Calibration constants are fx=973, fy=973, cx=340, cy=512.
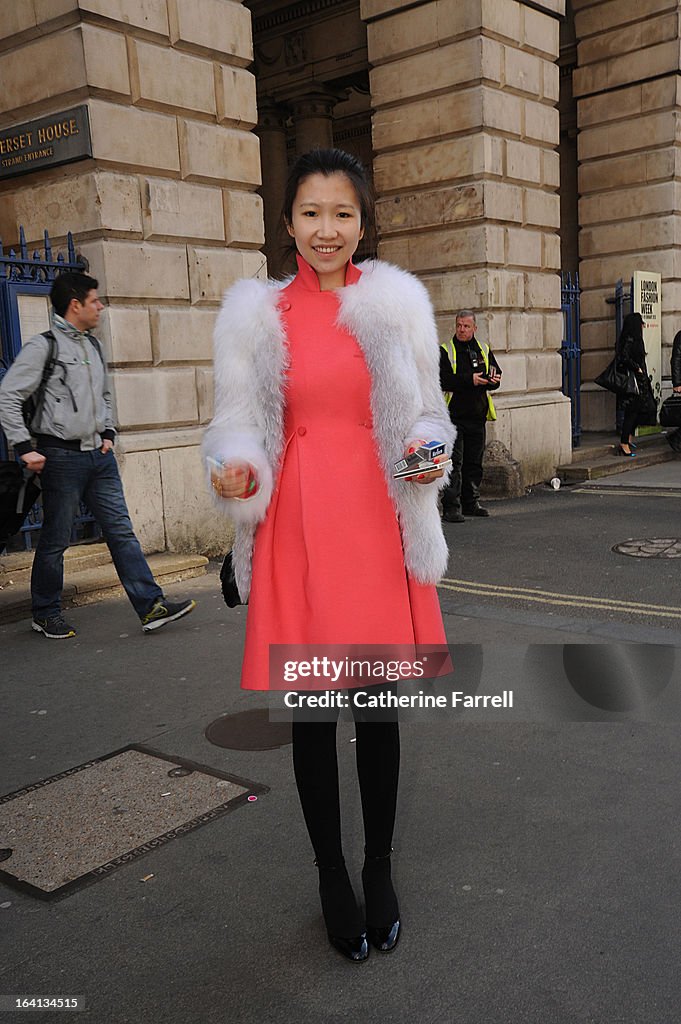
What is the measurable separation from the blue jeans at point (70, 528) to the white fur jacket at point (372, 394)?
3.32m

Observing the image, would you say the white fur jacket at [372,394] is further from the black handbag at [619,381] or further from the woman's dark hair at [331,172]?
the black handbag at [619,381]

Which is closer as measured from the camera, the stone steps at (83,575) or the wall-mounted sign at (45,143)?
the stone steps at (83,575)

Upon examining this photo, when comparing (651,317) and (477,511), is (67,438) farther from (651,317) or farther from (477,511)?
(651,317)

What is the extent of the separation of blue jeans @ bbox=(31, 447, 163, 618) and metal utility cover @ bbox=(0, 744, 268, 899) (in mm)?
1943

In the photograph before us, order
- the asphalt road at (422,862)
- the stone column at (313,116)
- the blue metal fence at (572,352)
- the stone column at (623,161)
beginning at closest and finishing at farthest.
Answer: the asphalt road at (422,862)
the blue metal fence at (572,352)
the stone column at (623,161)
the stone column at (313,116)

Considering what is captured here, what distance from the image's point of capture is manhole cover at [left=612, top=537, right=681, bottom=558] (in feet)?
23.9

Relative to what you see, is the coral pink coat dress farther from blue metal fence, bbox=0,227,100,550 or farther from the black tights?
blue metal fence, bbox=0,227,100,550

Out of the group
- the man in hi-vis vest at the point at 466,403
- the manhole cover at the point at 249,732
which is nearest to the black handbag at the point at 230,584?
the manhole cover at the point at 249,732

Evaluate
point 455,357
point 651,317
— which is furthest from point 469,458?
point 651,317

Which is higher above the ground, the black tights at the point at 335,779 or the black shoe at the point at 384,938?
the black tights at the point at 335,779

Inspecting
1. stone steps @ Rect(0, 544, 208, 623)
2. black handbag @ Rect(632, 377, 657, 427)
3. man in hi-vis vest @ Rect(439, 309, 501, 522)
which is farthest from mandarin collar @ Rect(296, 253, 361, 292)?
black handbag @ Rect(632, 377, 657, 427)

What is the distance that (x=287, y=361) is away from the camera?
248 centimetres

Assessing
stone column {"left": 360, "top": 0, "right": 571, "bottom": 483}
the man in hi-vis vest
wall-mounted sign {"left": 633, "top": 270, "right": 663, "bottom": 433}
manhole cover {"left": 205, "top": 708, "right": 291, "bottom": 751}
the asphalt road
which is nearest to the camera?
the asphalt road

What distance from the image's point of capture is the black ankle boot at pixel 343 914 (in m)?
2.51
